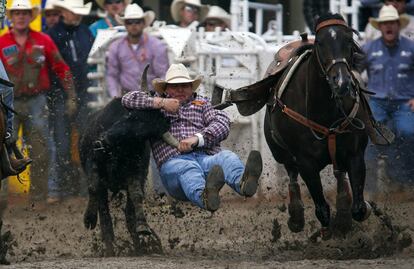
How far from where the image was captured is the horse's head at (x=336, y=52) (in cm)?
1071

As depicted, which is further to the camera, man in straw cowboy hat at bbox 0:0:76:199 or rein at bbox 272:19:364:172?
man in straw cowboy hat at bbox 0:0:76:199

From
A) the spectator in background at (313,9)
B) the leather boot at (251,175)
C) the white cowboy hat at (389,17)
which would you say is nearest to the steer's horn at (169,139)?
the leather boot at (251,175)

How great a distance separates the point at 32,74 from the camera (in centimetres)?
1474

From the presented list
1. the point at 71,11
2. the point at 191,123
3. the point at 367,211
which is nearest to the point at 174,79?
the point at 191,123

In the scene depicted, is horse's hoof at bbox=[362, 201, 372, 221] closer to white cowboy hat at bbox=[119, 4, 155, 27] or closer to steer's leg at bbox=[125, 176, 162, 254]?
steer's leg at bbox=[125, 176, 162, 254]

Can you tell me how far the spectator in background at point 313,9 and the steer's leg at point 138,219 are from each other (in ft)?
14.7

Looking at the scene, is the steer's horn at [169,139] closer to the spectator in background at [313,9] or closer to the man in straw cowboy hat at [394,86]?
the man in straw cowboy hat at [394,86]

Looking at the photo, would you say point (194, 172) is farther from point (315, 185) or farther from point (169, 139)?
point (315, 185)

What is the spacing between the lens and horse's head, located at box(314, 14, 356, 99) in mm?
10711

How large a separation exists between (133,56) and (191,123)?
2862mm

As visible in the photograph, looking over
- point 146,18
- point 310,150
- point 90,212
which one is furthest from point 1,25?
point 310,150

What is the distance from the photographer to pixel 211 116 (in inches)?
Result: 471

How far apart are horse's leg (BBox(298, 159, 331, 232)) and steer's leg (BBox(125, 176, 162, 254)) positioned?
1.23 m

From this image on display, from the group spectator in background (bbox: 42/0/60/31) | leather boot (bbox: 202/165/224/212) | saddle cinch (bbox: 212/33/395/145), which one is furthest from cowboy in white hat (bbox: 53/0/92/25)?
leather boot (bbox: 202/165/224/212)
